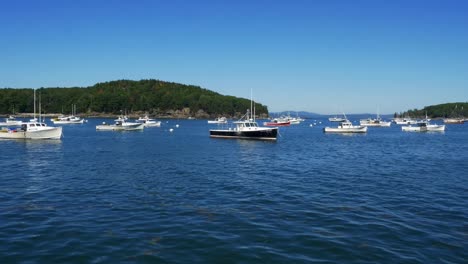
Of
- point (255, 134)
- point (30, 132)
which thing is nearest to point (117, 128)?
point (30, 132)

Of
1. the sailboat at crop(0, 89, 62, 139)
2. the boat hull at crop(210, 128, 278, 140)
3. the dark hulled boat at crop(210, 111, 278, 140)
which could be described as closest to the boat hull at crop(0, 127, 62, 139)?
the sailboat at crop(0, 89, 62, 139)

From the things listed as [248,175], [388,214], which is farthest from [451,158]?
[388,214]

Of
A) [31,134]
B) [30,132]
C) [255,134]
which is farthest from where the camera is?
[255,134]

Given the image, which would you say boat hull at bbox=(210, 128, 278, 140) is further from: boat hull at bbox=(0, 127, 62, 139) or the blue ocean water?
the blue ocean water

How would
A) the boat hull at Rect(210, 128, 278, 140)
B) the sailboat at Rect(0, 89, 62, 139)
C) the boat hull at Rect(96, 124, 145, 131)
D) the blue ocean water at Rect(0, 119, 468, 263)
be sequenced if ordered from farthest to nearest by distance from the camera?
1. the boat hull at Rect(96, 124, 145, 131)
2. the boat hull at Rect(210, 128, 278, 140)
3. the sailboat at Rect(0, 89, 62, 139)
4. the blue ocean water at Rect(0, 119, 468, 263)

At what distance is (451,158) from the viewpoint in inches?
1934

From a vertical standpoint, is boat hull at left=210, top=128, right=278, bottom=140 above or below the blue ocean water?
above

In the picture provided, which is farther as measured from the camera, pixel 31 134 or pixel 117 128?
pixel 117 128

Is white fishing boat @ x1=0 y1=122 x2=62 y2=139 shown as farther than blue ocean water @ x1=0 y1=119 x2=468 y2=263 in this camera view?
Yes

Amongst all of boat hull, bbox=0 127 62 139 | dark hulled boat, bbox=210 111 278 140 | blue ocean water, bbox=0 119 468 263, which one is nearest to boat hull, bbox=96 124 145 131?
dark hulled boat, bbox=210 111 278 140

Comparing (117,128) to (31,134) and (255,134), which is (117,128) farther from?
(255,134)

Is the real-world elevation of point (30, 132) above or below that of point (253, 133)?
above

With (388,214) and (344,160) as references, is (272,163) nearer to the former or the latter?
(344,160)

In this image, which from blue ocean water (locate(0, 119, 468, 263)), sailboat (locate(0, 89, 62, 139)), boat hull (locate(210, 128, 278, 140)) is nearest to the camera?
blue ocean water (locate(0, 119, 468, 263))
